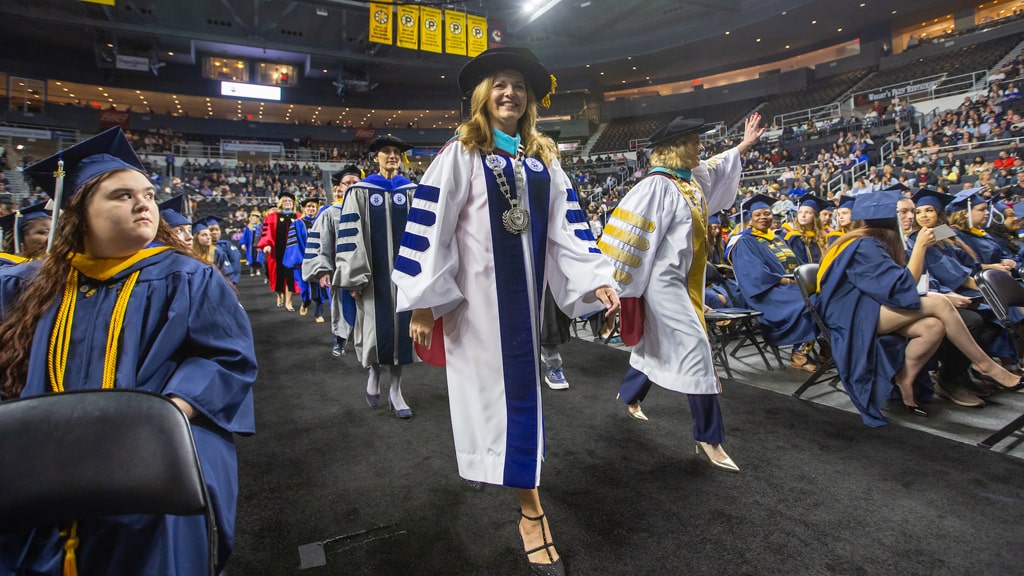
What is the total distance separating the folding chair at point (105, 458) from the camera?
0.94 metres

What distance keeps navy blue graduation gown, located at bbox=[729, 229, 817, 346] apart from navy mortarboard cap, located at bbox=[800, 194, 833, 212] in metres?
0.98

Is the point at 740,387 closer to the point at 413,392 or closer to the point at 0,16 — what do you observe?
the point at 413,392

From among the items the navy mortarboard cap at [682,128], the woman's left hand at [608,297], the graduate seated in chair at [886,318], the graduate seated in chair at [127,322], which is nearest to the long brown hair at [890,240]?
the graduate seated in chair at [886,318]

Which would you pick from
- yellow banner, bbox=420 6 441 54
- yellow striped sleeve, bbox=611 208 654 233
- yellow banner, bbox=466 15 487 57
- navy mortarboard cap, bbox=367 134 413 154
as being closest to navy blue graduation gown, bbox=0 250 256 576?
yellow striped sleeve, bbox=611 208 654 233

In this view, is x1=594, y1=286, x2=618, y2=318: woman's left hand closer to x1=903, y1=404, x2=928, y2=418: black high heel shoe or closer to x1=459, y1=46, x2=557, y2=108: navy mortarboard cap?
x1=459, y1=46, x2=557, y2=108: navy mortarboard cap

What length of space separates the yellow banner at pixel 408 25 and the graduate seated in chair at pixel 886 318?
788 inches

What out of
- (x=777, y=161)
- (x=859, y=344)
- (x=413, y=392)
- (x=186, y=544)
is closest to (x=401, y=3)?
(x=777, y=161)

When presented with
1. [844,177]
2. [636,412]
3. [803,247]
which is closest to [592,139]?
[844,177]

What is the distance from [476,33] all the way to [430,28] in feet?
6.32

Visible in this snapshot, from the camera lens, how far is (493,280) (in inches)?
75.6

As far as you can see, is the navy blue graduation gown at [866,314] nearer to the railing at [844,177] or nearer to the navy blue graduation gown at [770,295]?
the navy blue graduation gown at [770,295]

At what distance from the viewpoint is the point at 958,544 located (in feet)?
6.59

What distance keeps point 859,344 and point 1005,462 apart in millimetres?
981

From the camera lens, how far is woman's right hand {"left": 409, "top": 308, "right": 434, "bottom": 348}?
1.90 meters
